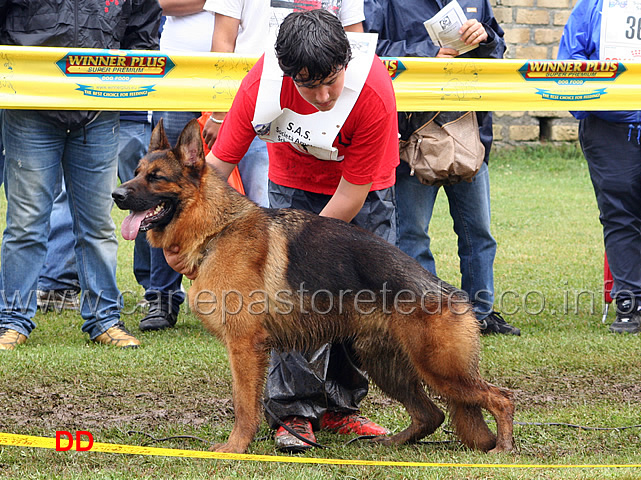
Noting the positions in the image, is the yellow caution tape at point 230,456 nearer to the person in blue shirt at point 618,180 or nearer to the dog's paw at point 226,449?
the dog's paw at point 226,449

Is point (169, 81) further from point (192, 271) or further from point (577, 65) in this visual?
point (577, 65)

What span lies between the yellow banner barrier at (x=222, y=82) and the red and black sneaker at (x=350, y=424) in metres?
2.54

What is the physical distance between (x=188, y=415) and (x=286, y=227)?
125 centimetres

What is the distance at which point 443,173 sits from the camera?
5.30 m

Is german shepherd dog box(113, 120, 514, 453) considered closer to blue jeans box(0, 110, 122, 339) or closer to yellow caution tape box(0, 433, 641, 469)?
yellow caution tape box(0, 433, 641, 469)

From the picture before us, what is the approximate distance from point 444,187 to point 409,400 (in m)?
2.16

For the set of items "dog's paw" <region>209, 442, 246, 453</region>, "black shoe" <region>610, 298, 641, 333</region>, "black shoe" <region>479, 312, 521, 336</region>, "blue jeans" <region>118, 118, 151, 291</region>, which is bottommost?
"dog's paw" <region>209, 442, 246, 453</region>

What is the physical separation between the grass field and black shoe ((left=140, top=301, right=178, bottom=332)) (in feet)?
0.31

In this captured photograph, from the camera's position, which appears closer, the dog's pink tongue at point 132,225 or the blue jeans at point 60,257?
the dog's pink tongue at point 132,225

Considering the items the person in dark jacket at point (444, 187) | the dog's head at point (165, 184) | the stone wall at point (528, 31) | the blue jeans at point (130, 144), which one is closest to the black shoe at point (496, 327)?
the person in dark jacket at point (444, 187)

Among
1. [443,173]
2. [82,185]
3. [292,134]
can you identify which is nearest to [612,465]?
[292,134]

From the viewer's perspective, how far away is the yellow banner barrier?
526 cm

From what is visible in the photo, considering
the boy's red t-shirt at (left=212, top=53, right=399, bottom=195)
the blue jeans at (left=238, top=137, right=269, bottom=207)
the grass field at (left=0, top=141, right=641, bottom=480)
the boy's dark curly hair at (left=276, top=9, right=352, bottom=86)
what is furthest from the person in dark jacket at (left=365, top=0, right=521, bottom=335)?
the boy's dark curly hair at (left=276, top=9, right=352, bottom=86)

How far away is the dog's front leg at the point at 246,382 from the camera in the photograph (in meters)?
3.46
